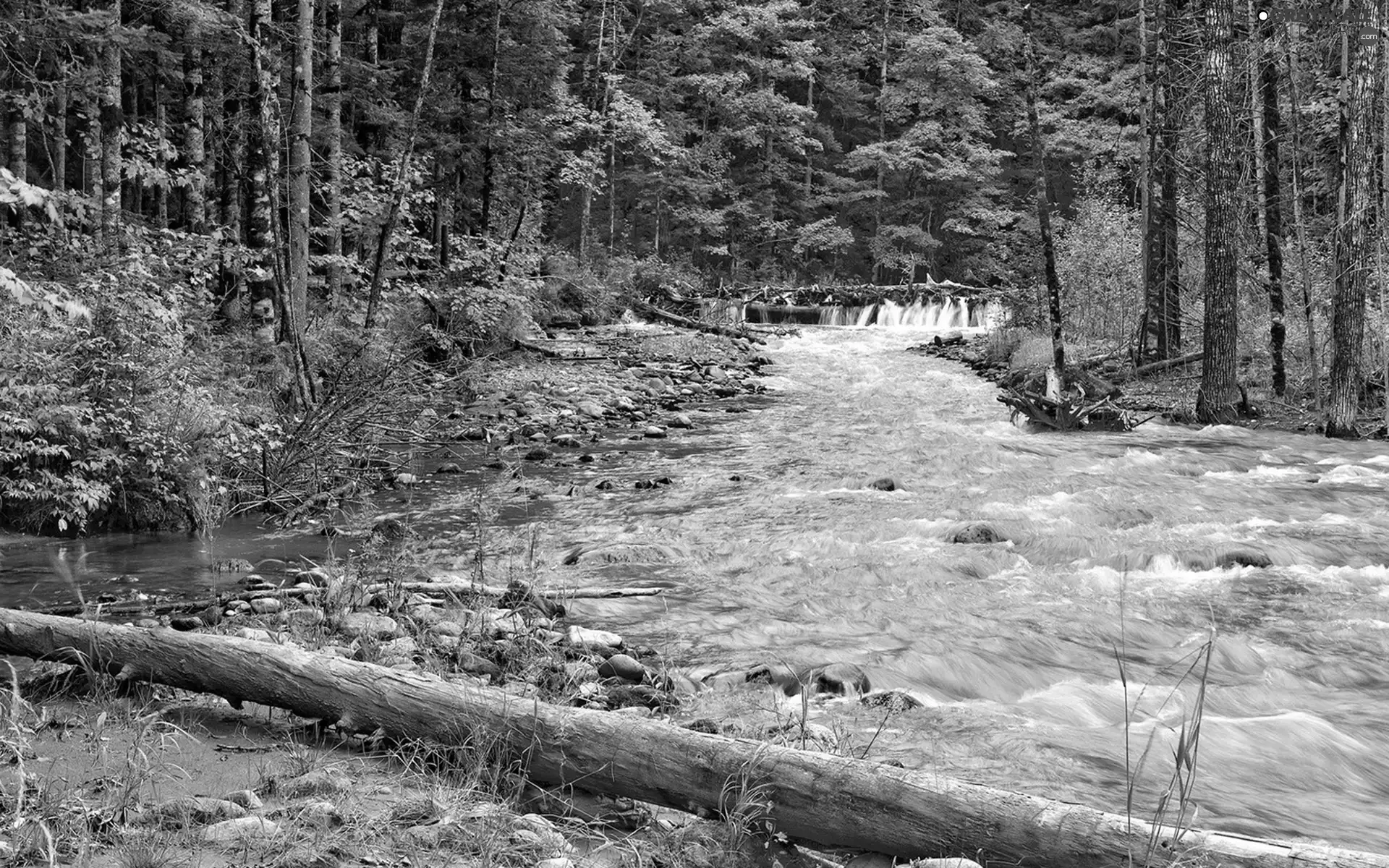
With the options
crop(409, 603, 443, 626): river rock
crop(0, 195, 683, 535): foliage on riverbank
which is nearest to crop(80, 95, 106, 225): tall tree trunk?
crop(0, 195, 683, 535): foliage on riverbank

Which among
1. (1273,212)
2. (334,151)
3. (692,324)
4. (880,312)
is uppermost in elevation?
(334,151)

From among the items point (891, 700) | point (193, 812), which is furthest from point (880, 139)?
point (193, 812)

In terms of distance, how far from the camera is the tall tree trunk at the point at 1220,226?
12.2m

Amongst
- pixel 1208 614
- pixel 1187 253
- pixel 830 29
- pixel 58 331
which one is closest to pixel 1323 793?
pixel 1208 614

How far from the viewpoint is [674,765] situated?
3.18 metres

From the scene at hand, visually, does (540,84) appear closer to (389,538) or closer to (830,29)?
(389,538)

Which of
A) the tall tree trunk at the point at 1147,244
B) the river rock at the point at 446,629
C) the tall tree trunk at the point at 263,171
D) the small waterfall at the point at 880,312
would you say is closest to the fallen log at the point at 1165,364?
the tall tree trunk at the point at 1147,244

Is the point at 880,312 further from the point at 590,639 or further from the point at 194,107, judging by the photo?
the point at 590,639

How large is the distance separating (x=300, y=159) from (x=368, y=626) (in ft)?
25.8

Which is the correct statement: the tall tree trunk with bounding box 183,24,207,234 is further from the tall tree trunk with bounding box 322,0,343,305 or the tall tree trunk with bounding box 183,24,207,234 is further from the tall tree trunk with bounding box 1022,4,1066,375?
the tall tree trunk with bounding box 1022,4,1066,375

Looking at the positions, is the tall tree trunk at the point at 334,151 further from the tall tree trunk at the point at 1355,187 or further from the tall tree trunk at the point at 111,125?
the tall tree trunk at the point at 1355,187

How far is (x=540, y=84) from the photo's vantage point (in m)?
19.4

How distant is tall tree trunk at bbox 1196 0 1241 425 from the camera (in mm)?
12227

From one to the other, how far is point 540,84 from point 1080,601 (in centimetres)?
1592
